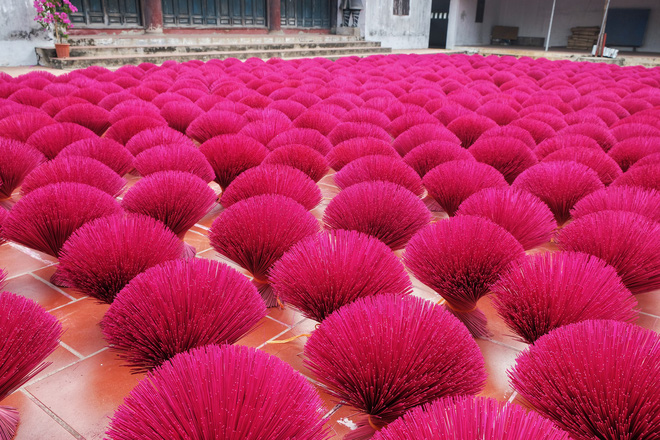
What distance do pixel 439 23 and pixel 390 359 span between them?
715 inches

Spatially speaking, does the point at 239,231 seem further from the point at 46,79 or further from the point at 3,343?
the point at 46,79

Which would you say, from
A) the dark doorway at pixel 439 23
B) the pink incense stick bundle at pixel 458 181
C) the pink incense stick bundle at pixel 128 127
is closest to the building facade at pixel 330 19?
the dark doorway at pixel 439 23

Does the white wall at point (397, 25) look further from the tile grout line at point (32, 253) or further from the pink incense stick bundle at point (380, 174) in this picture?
the tile grout line at point (32, 253)

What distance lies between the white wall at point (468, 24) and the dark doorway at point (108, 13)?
10077mm

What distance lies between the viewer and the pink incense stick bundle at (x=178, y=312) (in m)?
0.76

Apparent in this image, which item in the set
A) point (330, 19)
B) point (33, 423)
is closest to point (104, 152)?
point (33, 423)

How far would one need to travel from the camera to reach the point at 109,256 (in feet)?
3.17

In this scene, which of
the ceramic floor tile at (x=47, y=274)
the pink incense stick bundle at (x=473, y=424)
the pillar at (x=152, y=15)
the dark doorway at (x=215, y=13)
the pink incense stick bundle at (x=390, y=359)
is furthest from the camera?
the dark doorway at (x=215, y=13)

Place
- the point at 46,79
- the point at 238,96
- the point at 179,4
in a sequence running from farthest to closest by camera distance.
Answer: the point at 179,4 < the point at 46,79 < the point at 238,96

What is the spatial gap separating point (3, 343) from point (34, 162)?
121 cm

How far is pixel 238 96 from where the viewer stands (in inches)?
126

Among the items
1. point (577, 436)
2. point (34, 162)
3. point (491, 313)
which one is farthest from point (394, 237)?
point (34, 162)

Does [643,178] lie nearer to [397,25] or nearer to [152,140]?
[152,140]

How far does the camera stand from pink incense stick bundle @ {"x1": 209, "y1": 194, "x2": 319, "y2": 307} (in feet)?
3.49
